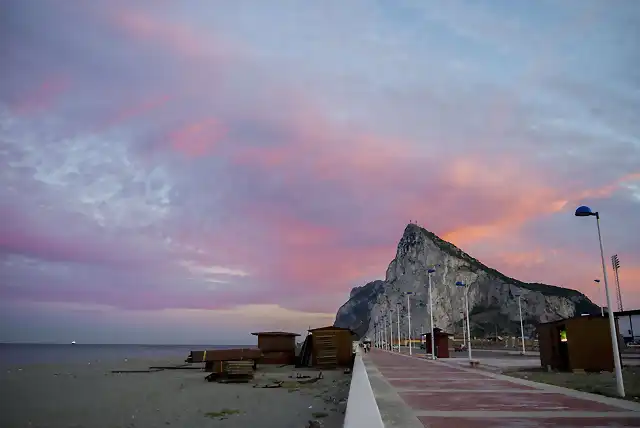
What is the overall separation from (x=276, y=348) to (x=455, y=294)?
14624 cm

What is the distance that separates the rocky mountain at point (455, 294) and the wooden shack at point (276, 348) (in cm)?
12771

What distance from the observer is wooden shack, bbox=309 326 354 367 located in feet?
117

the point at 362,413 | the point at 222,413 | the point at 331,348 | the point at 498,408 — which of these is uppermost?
the point at 362,413

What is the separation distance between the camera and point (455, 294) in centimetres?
17438

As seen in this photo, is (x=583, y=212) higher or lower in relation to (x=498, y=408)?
higher

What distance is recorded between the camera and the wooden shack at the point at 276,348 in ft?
130

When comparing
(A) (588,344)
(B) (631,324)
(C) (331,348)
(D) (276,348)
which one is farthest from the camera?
(B) (631,324)

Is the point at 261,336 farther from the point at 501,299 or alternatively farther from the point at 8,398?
the point at 501,299

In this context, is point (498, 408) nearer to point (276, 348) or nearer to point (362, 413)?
point (362, 413)

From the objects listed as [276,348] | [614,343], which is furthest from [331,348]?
[614,343]

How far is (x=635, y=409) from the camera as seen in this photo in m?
A: 10.0

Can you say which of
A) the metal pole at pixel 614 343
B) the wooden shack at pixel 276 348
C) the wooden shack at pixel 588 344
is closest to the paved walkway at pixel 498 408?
the metal pole at pixel 614 343

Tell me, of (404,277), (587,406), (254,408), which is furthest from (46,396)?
(404,277)

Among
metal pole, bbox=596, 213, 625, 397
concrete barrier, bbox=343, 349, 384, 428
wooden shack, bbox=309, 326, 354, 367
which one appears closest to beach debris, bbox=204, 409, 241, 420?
concrete barrier, bbox=343, 349, 384, 428
